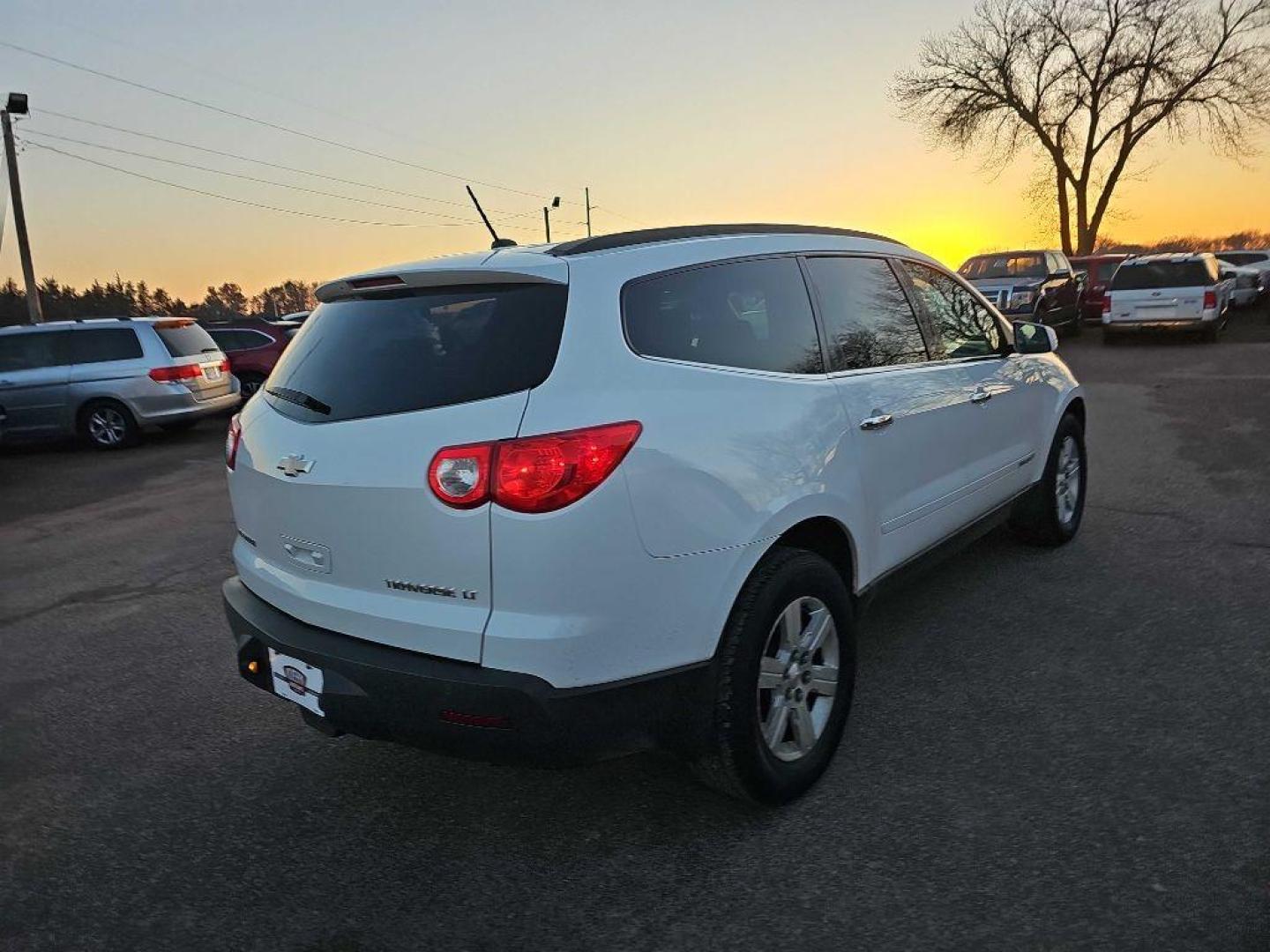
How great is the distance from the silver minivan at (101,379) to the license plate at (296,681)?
424 inches

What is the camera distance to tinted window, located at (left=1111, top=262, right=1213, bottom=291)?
1747cm

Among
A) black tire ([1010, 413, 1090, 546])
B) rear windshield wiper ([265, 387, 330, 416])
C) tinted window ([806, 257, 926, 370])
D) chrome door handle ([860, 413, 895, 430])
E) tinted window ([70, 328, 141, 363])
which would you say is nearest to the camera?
rear windshield wiper ([265, 387, 330, 416])

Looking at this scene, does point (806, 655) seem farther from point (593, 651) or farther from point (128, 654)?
point (128, 654)

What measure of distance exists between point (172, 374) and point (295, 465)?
10919 mm

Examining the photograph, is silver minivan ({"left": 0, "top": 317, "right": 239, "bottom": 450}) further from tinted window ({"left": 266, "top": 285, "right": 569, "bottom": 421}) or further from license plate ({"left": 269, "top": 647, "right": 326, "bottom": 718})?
license plate ({"left": 269, "top": 647, "right": 326, "bottom": 718})

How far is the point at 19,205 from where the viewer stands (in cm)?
2762

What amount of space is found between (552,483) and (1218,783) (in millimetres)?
2258

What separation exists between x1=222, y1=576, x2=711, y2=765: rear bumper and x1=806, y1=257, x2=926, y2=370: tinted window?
54.4 inches

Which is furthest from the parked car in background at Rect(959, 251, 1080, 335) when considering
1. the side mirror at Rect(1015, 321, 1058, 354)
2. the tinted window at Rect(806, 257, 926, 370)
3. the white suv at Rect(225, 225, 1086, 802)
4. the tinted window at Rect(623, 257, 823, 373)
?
the white suv at Rect(225, 225, 1086, 802)

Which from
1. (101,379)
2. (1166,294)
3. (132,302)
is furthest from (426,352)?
(132,302)

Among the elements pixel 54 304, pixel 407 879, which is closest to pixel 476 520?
pixel 407 879

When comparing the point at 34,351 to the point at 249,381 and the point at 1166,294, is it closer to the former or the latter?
the point at 249,381

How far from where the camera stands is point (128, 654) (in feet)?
14.6

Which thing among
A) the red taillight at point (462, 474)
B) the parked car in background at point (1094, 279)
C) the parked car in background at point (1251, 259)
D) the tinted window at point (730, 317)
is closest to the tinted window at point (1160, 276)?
the parked car in background at point (1094, 279)
